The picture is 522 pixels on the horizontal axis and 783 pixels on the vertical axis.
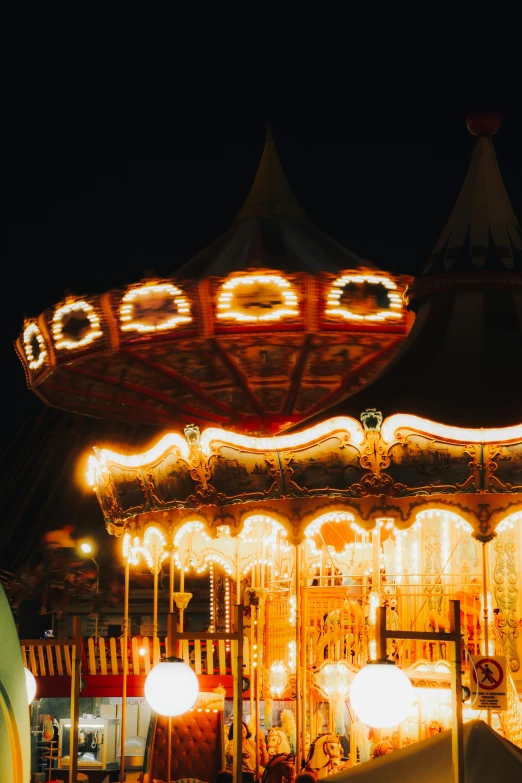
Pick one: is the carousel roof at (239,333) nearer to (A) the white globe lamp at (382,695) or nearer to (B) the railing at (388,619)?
(B) the railing at (388,619)

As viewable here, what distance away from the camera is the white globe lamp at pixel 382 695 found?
23.2ft

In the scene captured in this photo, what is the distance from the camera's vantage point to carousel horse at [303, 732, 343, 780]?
38.1 ft

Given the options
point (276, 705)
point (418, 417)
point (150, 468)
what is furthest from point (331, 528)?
point (276, 705)

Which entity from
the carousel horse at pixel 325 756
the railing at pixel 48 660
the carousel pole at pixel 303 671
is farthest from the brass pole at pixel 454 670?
the railing at pixel 48 660

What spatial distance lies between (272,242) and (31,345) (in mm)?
3126

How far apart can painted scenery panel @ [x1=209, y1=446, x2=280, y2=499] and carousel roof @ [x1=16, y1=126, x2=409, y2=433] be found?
82.9 inches

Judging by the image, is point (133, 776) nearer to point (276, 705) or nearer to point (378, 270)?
point (276, 705)

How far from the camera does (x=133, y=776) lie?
18.4 m

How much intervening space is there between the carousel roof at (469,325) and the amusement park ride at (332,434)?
2 cm

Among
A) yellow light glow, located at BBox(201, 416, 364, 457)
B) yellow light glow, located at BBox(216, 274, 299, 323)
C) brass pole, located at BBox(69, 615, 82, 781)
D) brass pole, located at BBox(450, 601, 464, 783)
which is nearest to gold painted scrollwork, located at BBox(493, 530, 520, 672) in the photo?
yellow light glow, located at BBox(201, 416, 364, 457)

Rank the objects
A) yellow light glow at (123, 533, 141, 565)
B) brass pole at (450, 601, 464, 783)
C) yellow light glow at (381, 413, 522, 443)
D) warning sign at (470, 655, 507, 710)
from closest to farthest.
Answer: brass pole at (450, 601, 464, 783)
warning sign at (470, 655, 507, 710)
yellow light glow at (381, 413, 522, 443)
yellow light glow at (123, 533, 141, 565)

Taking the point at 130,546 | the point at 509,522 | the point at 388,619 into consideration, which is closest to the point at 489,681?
the point at 509,522

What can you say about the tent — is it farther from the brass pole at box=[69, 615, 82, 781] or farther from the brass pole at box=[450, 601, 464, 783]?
the brass pole at box=[69, 615, 82, 781]

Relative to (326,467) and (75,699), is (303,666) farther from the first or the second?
(75,699)
